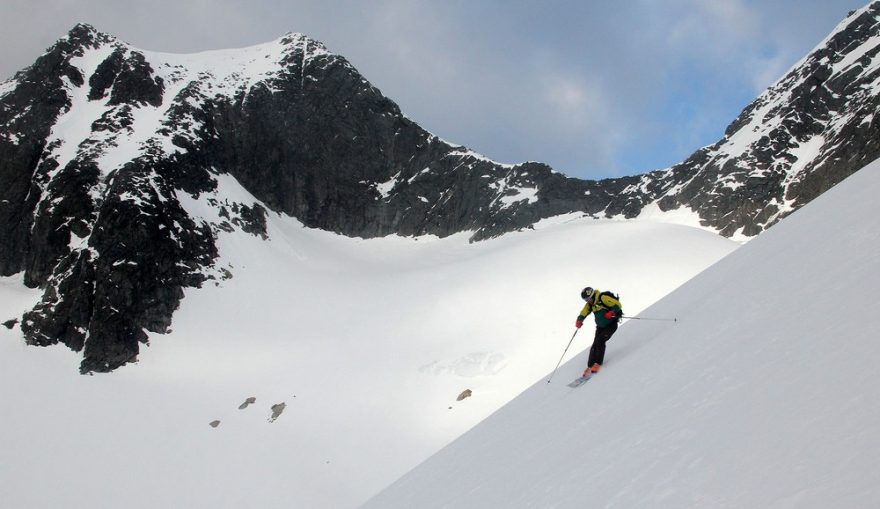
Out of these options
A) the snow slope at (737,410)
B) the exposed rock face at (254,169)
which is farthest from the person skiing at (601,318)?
Result: the exposed rock face at (254,169)

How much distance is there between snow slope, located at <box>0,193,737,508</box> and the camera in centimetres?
2627

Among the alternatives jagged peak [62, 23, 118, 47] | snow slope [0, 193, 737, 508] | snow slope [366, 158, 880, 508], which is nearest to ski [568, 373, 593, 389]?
snow slope [366, 158, 880, 508]

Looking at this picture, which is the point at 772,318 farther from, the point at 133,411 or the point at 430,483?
the point at 133,411

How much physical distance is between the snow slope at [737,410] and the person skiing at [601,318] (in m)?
0.55

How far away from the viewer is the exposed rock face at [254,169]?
4566cm

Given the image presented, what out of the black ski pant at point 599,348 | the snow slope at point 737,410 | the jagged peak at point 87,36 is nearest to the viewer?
the snow slope at point 737,410

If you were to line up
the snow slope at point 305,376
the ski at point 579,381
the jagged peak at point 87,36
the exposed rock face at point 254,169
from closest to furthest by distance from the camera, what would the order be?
the ski at point 579,381 → the snow slope at point 305,376 → the exposed rock face at point 254,169 → the jagged peak at point 87,36

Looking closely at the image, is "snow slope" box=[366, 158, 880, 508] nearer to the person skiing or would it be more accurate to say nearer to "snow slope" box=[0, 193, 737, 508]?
the person skiing

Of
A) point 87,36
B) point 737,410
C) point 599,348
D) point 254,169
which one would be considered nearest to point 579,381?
point 599,348

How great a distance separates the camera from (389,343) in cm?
3650

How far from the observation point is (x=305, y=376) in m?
34.1

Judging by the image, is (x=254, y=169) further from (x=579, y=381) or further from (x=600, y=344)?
(x=579, y=381)

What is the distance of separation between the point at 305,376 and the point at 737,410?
3341 cm

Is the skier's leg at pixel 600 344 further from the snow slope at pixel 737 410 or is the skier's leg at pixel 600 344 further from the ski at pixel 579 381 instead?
the snow slope at pixel 737 410
